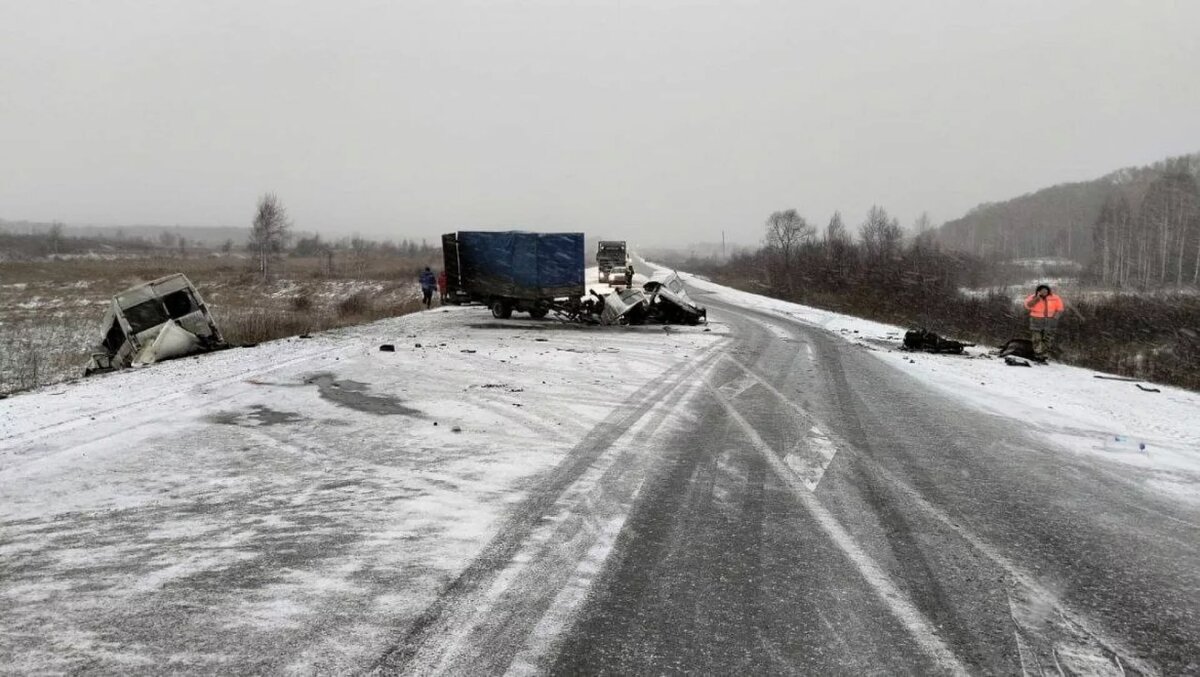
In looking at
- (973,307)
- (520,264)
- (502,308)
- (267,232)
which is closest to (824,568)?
(520,264)

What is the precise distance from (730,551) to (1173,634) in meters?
2.16

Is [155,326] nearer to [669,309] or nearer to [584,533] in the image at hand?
[584,533]

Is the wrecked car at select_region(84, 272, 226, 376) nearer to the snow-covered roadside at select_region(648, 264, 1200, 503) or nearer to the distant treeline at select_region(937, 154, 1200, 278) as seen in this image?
the snow-covered roadside at select_region(648, 264, 1200, 503)

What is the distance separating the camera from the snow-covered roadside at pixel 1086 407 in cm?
641

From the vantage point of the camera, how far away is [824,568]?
3740 millimetres

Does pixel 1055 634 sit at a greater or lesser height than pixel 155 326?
lesser

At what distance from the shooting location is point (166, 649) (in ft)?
9.09

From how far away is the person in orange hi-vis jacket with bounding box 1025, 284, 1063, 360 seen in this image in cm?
1314

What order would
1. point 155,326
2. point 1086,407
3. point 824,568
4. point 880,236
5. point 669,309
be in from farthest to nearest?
point 880,236 → point 669,309 → point 155,326 → point 1086,407 → point 824,568

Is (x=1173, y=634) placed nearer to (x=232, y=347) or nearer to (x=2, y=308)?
(x=232, y=347)

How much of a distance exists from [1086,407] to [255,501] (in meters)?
10.2

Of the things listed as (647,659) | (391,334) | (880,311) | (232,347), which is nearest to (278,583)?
(647,659)

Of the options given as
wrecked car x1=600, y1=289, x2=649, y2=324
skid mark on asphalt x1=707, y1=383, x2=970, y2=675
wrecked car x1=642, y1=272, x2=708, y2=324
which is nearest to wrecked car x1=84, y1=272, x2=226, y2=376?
wrecked car x1=600, y1=289, x2=649, y2=324

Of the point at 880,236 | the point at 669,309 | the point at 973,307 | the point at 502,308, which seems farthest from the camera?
the point at 880,236
